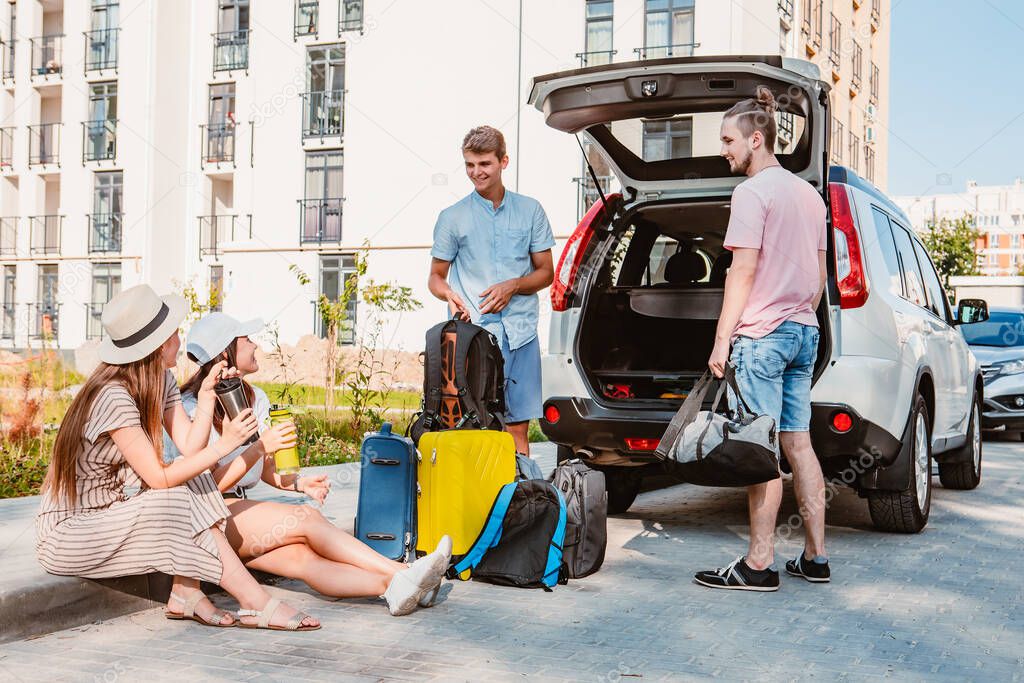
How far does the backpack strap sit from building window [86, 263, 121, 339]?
3137 centimetres

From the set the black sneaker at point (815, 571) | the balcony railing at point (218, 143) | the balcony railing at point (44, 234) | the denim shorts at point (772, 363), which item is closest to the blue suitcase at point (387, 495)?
the denim shorts at point (772, 363)

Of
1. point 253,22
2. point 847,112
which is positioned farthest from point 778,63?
point 847,112

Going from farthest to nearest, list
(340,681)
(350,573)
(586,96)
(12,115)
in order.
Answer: (12,115)
(586,96)
(350,573)
(340,681)

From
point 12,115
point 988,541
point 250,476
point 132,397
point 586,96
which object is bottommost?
point 988,541

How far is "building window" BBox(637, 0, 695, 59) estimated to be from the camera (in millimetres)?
26812

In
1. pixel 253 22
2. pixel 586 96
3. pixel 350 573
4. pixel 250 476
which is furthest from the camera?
pixel 253 22

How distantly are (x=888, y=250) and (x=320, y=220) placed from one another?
25875mm

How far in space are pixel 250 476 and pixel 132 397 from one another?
93 cm

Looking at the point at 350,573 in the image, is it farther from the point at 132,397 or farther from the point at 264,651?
the point at 132,397

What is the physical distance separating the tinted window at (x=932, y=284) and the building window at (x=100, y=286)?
3030 cm

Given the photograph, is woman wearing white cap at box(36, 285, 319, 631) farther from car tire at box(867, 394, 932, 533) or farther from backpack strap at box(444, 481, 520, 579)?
car tire at box(867, 394, 932, 533)

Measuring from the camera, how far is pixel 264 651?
4.04 m

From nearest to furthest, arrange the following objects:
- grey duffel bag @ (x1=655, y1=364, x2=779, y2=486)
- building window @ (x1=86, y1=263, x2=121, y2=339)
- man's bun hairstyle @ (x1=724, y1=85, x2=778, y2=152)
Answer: grey duffel bag @ (x1=655, y1=364, x2=779, y2=486)
man's bun hairstyle @ (x1=724, y1=85, x2=778, y2=152)
building window @ (x1=86, y1=263, x2=121, y2=339)

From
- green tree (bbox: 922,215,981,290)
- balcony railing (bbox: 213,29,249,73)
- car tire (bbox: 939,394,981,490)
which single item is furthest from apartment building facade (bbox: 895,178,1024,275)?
car tire (bbox: 939,394,981,490)
